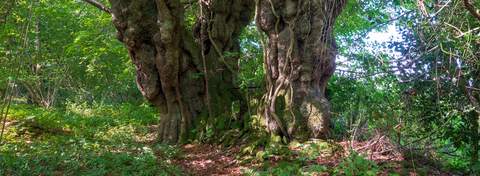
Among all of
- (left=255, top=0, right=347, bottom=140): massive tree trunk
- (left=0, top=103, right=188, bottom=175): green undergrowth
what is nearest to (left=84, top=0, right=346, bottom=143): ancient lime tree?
(left=255, top=0, right=347, bottom=140): massive tree trunk

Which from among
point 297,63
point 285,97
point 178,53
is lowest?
point 285,97

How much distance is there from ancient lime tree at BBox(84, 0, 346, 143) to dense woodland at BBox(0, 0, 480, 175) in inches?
1.0

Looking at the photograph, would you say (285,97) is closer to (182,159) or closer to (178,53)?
(182,159)

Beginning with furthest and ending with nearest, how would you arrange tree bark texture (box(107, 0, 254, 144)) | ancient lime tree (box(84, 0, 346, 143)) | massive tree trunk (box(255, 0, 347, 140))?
1. tree bark texture (box(107, 0, 254, 144))
2. ancient lime tree (box(84, 0, 346, 143))
3. massive tree trunk (box(255, 0, 347, 140))

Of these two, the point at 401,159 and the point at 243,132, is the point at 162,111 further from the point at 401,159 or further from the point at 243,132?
the point at 401,159

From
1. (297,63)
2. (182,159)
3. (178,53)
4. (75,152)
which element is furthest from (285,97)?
(75,152)

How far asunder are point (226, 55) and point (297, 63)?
1.47 m

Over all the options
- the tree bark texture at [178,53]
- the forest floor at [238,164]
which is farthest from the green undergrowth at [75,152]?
the tree bark texture at [178,53]

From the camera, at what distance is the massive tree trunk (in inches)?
182

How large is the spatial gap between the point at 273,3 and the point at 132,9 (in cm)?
290

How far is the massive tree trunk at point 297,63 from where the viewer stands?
182 inches

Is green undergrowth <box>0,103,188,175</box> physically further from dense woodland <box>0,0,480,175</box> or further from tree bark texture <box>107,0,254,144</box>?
tree bark texture <box>107,0,254,144</box>

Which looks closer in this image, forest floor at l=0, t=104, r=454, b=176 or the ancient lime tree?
forest floor at l=0, t=104, r=454, b=176

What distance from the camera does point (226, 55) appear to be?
535 cm
